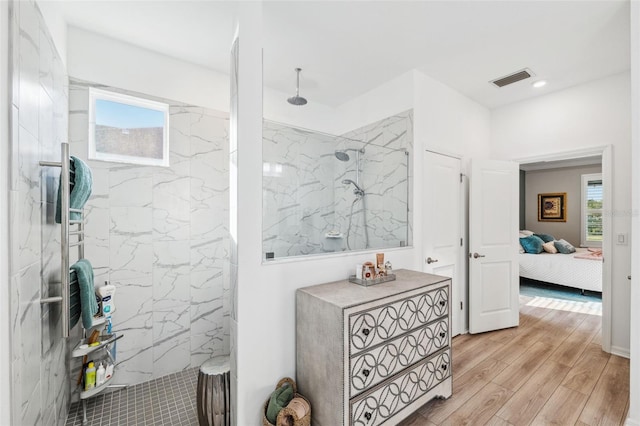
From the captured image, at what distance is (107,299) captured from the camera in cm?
206

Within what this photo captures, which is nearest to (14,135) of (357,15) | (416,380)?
(357,15)

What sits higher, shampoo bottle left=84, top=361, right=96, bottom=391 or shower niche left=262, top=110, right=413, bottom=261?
shower niche left=262, top=110, right=413, bottom=261

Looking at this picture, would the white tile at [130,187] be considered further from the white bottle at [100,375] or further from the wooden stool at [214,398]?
the wooden stool at [214,398]

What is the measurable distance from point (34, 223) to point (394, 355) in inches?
80.2

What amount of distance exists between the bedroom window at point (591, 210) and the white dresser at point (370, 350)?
22.1 ft

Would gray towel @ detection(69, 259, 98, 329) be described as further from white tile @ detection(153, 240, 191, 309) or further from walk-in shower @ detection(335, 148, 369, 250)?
walk-in shower @ detection(335, 148, 369, 250)

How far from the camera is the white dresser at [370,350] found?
148 centimetres

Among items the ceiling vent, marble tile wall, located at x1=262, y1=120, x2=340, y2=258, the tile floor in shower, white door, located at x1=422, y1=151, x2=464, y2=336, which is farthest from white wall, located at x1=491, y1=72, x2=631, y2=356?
the tile floor in shower

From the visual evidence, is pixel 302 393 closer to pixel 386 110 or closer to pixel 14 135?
pixel 14 135

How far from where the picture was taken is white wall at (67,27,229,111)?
7.02 feet

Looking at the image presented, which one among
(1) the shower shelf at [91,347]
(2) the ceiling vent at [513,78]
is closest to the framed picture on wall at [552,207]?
(2) the ceiling vent at [513,78]

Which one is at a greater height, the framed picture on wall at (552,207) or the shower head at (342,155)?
the shower head at (342,155)

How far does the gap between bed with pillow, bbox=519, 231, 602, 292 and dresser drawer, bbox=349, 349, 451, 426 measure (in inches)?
157

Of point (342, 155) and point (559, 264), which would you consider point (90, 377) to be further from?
point (559, 264)
